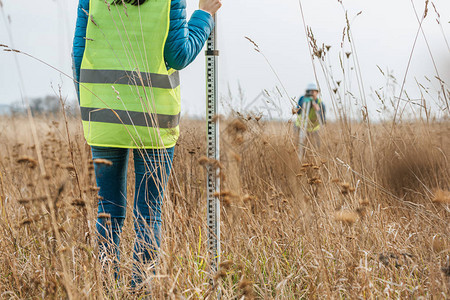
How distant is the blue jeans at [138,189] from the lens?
2.03 meters

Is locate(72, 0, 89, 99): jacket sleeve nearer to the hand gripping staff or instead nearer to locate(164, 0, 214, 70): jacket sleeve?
locate(164, 0, 214, 70): jacket sleeve

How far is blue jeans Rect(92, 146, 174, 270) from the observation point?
2.03m

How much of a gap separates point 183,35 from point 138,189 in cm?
73

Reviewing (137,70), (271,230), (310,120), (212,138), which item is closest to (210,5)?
(137,70)

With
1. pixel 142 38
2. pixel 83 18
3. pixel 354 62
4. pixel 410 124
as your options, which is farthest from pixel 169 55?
pixel 410 124

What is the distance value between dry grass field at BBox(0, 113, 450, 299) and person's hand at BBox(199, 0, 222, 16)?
0.60 m

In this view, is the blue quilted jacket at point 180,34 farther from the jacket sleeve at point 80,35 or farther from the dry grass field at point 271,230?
the dry grass field at point 271,230

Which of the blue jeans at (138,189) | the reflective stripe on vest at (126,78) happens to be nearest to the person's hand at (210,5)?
the reflective stripe on vest at (126,78)

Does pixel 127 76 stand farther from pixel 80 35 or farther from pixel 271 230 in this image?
pixel 271 230

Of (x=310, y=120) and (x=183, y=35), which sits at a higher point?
(x=183, y=35)

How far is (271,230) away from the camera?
244cm

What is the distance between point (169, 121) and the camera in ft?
6.54

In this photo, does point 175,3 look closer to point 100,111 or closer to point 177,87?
point 177,87

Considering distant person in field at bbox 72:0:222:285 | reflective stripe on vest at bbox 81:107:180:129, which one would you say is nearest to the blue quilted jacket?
distant person in field at bbox 72:0:222:285
